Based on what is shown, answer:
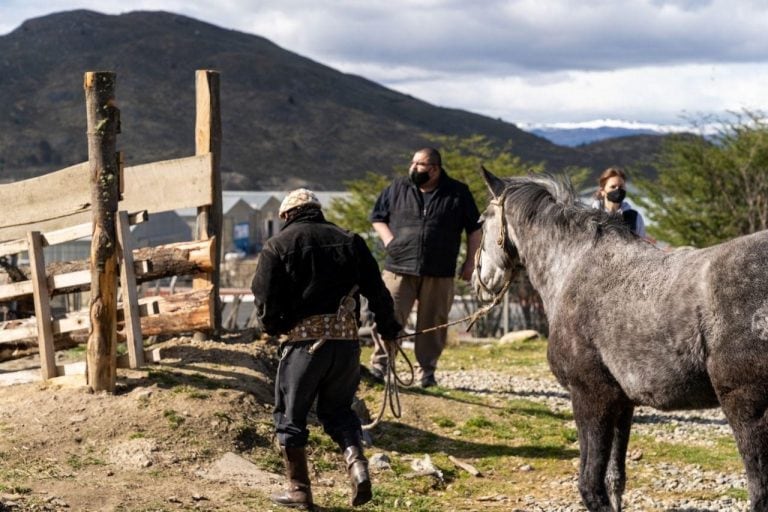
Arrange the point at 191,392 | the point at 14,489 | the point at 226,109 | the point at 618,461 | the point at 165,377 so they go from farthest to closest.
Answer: the point at 226,109
the point at 165,377
the point at 191,392
the point at 14,489
the point at 618,461

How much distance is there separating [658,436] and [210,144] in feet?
15.8

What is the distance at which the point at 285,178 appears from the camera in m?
100

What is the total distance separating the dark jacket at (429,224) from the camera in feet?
34.3

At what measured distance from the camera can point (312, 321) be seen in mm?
6406

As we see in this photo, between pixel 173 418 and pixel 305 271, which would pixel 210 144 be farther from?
pixel 305 271

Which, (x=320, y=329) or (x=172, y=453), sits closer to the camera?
(x=320, y=329)

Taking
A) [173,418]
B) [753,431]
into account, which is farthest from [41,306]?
[753,431]

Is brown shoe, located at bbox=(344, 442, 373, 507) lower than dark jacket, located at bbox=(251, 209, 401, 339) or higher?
lower

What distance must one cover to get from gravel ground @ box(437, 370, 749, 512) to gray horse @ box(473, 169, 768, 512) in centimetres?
122

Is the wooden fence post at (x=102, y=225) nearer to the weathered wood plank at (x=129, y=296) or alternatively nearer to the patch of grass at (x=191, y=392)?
the weathered wood plank at (x=129, y=296)

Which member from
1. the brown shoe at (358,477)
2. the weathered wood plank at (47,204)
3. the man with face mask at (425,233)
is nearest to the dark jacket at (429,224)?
the man with face mask at (425,233)

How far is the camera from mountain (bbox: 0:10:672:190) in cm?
10081

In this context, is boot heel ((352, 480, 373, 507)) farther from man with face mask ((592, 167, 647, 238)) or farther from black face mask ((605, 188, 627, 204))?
black face mask ((605, 188, 627, 204))

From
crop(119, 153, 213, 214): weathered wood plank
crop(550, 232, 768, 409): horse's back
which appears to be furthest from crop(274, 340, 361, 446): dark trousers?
crop(119, 153, 213, 214): weathered wood plank
